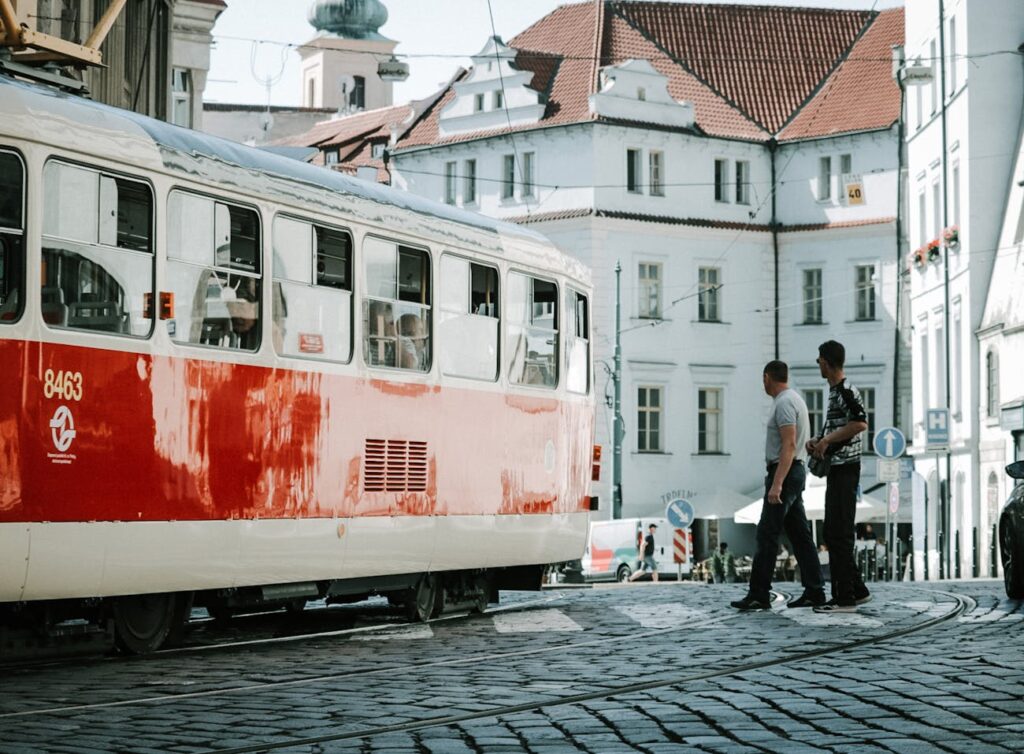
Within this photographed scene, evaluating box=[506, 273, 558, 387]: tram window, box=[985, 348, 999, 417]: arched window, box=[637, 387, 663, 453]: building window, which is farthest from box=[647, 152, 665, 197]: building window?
box=[506, 273, 558, 387]: tram window

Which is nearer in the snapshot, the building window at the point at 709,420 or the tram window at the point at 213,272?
the tram window at the point at 213,272

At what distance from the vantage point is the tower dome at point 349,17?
420 ft

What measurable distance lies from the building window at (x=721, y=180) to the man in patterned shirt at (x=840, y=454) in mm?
51189

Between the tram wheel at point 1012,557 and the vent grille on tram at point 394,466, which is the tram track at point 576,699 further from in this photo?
the tram wheel at point 1012,557

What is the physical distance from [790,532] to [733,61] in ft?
179

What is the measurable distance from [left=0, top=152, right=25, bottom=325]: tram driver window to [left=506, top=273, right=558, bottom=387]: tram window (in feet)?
21.2

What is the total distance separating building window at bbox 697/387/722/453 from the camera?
64562 millimetres

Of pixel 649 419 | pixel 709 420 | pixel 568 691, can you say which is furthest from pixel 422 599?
pixel 709 420

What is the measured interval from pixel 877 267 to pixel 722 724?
57.7 metres

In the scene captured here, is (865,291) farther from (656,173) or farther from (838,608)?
(838,608)

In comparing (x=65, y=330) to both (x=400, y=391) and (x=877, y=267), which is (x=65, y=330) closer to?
(x=400, y=391)

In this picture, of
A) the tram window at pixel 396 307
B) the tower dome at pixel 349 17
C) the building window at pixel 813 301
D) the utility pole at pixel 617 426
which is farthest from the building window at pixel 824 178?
the tower dome at pixel 349 17

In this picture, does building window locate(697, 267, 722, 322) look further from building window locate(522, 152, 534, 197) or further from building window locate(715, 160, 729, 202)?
building window locate(522, 152, 534, 197)

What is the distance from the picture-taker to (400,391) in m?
15.0
